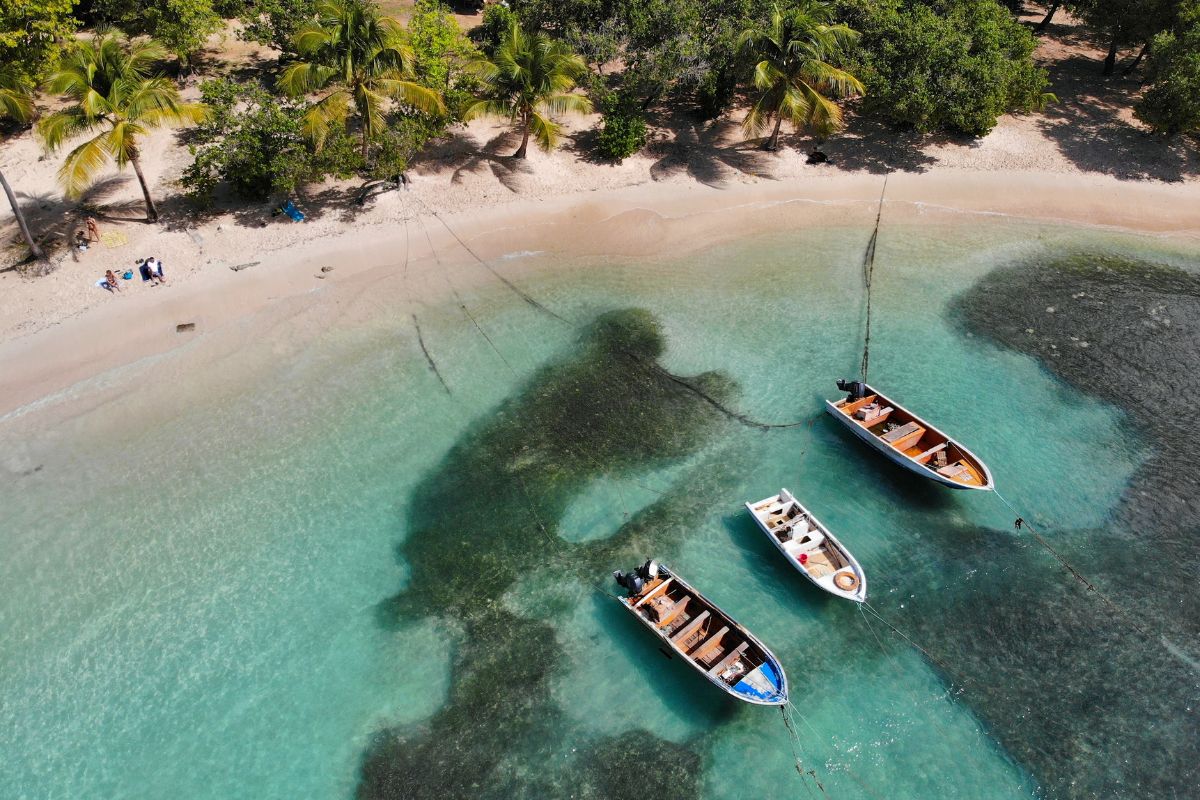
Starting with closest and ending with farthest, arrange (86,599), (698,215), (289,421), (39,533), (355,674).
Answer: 1. (355,674)
2. (86,599)
3. (39,533)
4. (289,421)
5. (698,215)

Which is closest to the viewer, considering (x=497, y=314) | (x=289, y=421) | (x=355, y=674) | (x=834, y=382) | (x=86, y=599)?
(x=355, y=674)

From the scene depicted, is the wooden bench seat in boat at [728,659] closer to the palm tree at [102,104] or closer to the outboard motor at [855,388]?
the outboard motor at [855,388]

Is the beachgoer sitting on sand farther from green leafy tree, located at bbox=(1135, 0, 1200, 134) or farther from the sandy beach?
green leafy tree, located at bbox=(1135, 0, 1200, 134)

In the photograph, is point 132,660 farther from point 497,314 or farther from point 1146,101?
point 1146,101

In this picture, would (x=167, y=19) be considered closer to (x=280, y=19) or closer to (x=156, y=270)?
(x=280, y=19)

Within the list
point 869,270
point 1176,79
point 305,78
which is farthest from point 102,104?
point 1176,79

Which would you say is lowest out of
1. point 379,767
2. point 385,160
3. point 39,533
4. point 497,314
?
point 379,767

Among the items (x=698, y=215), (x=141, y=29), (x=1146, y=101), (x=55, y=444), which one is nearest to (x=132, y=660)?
(x=55, y=444)

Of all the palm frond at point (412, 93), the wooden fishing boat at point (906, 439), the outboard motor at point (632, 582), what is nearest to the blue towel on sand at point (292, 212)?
the palm frond at point (412, 93)
